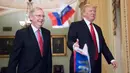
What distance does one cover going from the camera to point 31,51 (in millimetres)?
3094

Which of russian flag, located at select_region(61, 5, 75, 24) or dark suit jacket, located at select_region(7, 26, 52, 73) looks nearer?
dark suit jacket, located at select_region(7, 26, 52, 73)

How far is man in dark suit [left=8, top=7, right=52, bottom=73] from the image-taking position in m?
3.08

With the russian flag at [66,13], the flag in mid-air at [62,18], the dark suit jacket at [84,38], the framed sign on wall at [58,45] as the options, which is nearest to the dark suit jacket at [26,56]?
the dark suit jacket at [84,38]

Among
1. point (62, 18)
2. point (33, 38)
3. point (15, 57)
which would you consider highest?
point (62, 18)

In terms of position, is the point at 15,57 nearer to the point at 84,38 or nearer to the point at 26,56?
the point at 26,56

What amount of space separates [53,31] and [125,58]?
5339mm

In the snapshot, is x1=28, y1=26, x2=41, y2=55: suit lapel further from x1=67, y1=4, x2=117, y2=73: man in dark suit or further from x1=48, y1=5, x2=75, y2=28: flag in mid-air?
x1=48, y1=5, x2=75, y2=28: flag in mid-air

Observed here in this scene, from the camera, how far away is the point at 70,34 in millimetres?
3145

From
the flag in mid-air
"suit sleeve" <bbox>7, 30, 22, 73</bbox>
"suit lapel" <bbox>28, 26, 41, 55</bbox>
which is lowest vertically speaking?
"suit sleeve" <bbox>7, 30, 22, 73</bbox>

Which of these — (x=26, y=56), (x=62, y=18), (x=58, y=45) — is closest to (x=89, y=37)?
(x=62, y=18)

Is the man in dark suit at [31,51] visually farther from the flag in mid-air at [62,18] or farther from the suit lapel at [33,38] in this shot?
the flag in mid-air at [62,18]

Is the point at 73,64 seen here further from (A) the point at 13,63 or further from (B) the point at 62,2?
(B) the point at 62,2

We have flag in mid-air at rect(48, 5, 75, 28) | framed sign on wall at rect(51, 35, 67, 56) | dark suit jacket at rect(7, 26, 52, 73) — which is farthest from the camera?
framed sign on wall at rect(51, 35, 67, 56)

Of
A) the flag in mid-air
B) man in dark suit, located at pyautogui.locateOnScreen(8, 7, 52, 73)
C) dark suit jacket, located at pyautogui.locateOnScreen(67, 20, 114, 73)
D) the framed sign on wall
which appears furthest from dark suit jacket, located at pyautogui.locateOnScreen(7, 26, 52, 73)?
Answer: the framed sign on wall
